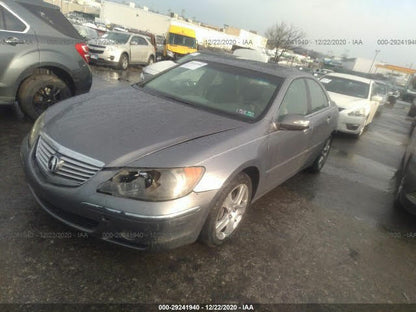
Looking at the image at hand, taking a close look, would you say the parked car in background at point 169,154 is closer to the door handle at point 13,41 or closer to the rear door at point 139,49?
the door handle at point 13,41

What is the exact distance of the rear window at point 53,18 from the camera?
4.71 metres

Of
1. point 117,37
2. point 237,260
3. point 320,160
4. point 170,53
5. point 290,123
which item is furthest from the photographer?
point 170,53

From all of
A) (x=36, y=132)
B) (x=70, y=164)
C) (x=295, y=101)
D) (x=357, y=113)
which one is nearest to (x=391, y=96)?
(x=357, y=113)

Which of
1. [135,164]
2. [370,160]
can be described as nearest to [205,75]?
[135,164]

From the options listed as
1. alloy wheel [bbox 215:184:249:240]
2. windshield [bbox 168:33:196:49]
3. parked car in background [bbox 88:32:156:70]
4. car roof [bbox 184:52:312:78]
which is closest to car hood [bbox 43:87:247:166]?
alloy wheel [bbox 215:184:249:240]

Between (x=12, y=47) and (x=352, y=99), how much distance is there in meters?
7.66

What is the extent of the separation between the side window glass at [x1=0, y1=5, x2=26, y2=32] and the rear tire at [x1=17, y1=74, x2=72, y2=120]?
0.67m

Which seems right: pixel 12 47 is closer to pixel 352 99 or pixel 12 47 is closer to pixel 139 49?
pixel 352 99

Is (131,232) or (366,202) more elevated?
(131,232)

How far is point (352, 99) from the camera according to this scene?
8555mm

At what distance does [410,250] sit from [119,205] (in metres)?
3.18

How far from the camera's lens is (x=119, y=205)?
2133 millimetres

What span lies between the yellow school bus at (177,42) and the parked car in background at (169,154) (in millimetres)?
17550

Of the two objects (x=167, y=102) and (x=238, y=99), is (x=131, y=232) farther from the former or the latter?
(x=238, y=99)
